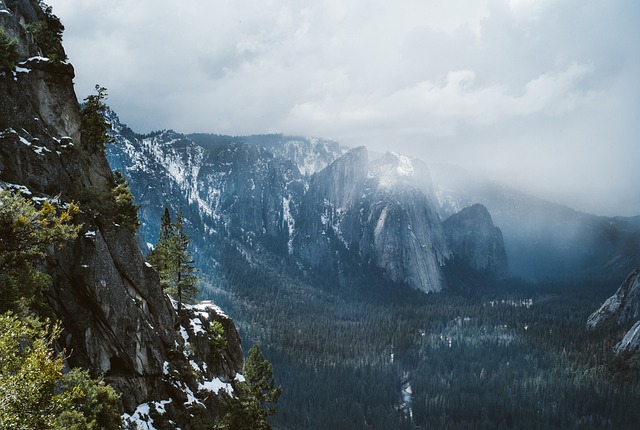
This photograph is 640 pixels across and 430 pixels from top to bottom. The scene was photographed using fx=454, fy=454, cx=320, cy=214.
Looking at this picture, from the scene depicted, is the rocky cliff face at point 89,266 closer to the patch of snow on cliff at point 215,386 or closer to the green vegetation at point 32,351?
the patch of snow on cliff at point 215,386

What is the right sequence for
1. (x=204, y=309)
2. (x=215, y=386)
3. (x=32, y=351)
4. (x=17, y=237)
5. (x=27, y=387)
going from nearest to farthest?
(x=27, y=387) → (x=32, y=351) → (x=17, y=237) → (x=215, y=386) → (x=204, y=309)

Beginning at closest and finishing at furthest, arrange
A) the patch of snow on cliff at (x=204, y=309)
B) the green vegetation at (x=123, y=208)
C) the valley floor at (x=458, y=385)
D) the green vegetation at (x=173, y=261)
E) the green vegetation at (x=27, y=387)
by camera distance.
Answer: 1. the green vegetation at (x=27, y=387)
2. the green vegetation at (x=123, y=208)
3. the green vegetation at (x=173, y=261)
4. the patch of snow on cliff at (x=204, y=309)
5. the valley floor at (x=458, y=385)

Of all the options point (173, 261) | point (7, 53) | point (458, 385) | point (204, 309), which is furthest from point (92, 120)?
point (458, 385)

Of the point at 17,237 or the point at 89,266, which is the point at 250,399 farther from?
the point at 17,237

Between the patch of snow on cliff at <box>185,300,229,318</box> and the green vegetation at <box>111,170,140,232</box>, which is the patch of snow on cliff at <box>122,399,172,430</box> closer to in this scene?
the patch of snow on cliff at <box>185,300,229,318</box>

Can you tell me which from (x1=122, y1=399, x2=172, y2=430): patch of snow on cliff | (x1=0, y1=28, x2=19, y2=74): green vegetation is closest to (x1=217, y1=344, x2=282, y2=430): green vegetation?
(x1=122, y1=399, x2=172, y2=430): patch of snow on cliff

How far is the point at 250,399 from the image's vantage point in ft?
180

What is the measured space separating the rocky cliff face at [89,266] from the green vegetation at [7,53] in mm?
809

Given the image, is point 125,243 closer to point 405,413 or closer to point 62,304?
point 62,304

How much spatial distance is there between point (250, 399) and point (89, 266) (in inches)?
1048

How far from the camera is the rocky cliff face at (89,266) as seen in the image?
37688mm

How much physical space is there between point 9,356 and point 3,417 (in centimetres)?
250

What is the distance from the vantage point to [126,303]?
139 ft

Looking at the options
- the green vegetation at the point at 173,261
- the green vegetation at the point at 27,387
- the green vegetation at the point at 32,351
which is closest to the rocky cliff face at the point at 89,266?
the green vegetation at the point at 173,261
